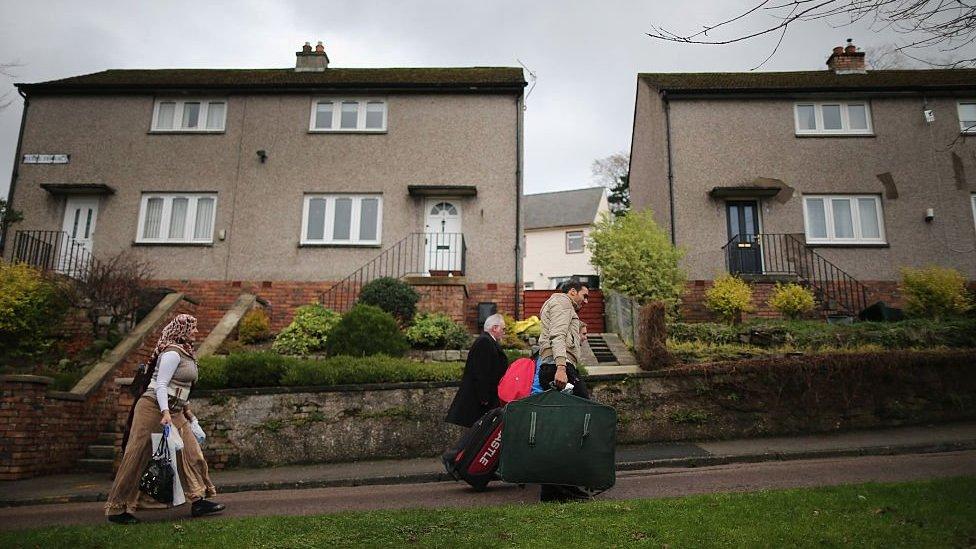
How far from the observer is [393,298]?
46.5 feet

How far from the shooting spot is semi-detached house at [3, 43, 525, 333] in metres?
17.0

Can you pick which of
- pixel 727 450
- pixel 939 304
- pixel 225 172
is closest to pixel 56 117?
pixel 225 172

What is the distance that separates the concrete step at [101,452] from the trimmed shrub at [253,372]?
2.09m

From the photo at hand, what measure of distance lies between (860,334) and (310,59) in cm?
1687

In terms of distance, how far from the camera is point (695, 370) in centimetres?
985

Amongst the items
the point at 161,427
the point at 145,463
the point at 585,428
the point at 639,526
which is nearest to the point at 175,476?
the point at 145,463

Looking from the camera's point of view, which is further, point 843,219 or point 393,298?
point 843,219

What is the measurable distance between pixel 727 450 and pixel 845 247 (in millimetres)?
11051

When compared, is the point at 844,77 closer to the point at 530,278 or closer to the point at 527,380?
the point at 527,380

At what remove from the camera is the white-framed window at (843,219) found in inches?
690

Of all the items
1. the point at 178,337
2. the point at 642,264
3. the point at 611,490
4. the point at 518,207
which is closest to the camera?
the point at 178,337

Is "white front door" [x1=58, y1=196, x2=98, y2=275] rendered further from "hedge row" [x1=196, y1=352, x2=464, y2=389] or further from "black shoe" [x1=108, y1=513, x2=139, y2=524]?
"black shoe" [x1=108, y1=513, x2=139, y2=524]

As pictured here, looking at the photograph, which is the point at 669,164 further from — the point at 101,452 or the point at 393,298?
the point at 101,452

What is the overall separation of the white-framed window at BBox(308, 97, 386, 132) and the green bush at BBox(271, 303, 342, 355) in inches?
243
